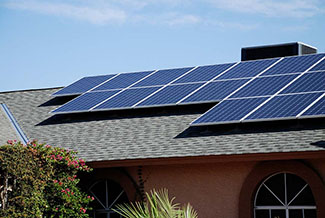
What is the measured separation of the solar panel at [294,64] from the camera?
68.7ft

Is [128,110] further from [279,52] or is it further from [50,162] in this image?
[279,52]

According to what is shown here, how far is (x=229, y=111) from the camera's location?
61.4 feet

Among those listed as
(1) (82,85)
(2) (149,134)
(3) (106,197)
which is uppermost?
(1) (82,85)

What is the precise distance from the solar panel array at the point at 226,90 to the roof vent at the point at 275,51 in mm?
1788

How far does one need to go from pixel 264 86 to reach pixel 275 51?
495cm

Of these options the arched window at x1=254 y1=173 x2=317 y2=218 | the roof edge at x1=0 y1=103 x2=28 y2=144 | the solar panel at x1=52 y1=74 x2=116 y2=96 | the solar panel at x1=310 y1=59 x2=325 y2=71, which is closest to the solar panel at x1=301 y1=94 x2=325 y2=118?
the arched window at x1=254 y1=173 x2=317 y2=218

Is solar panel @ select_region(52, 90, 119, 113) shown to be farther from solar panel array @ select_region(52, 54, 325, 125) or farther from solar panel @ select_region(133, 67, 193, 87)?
solar panel @ select_region(133, 67, 193, 87)

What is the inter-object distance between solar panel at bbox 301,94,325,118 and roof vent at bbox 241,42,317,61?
6.66 meters

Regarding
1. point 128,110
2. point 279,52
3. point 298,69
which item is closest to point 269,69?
point 298,69

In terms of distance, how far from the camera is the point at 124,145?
19.2 metres

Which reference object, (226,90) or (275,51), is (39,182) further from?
(275,51)

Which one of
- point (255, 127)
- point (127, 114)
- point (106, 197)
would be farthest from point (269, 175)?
point (127, 114)

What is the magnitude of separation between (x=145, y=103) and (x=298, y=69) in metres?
4.84

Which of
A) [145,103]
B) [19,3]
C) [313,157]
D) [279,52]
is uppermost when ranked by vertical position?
[19,3]
